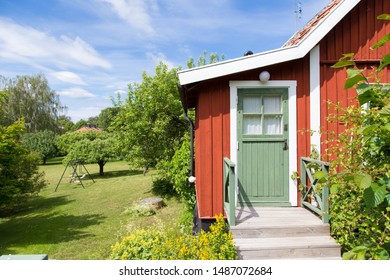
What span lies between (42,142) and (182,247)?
109 feet

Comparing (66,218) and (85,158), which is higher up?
(85,158)

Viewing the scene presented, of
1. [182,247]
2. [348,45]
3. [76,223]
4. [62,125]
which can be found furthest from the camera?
[62,125]

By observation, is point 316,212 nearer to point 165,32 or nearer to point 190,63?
point 165,32

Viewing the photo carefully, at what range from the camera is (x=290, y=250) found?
322 centimetres

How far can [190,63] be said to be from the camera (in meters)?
20.1

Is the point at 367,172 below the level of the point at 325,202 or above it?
above

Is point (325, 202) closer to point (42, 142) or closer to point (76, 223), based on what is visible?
point (76, 223)

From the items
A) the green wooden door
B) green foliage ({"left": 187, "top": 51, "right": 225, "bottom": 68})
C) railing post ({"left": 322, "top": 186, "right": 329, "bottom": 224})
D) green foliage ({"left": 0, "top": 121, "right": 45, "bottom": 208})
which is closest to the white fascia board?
the green wooden door

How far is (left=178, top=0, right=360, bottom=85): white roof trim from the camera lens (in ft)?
13.3

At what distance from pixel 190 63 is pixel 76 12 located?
674 inches

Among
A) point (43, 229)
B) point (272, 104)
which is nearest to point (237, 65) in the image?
point (272, 104)

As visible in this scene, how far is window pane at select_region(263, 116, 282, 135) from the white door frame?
0.17 m

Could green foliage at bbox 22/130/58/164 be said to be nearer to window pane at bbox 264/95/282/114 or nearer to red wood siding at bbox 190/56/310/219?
red wood siding at bbox 190/56/310/219

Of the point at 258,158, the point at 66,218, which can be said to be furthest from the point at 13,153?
the point at 258,158
